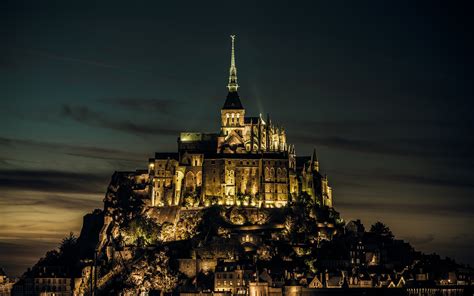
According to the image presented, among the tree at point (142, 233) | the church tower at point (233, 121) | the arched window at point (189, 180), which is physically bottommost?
the tree at point (142, 233)

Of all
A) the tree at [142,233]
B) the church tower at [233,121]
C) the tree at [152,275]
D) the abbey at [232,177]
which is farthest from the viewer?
the church tower at [233,121]

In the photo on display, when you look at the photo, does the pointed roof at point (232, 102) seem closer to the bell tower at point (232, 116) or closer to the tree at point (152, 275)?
the bell tower at point (232, 116)

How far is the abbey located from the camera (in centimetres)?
11950

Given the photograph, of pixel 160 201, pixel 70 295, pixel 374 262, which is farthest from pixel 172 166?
pixel 374 262

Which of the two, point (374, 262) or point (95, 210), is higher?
point (95, 210)

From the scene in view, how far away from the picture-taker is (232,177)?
120 m

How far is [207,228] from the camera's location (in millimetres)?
113750

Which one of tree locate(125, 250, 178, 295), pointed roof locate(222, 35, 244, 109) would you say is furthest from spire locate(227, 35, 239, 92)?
tree locate(125, 250, 178, 295)

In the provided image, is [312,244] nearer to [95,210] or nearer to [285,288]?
[285,288]

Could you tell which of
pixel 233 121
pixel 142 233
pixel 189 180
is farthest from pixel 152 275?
pixel 233 121

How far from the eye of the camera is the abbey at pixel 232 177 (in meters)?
120

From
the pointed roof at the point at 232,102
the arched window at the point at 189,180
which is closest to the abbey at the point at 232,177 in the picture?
the arched window at the point at 189,180

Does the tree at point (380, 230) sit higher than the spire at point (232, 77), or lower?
lower

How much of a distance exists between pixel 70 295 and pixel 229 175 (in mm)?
24334
